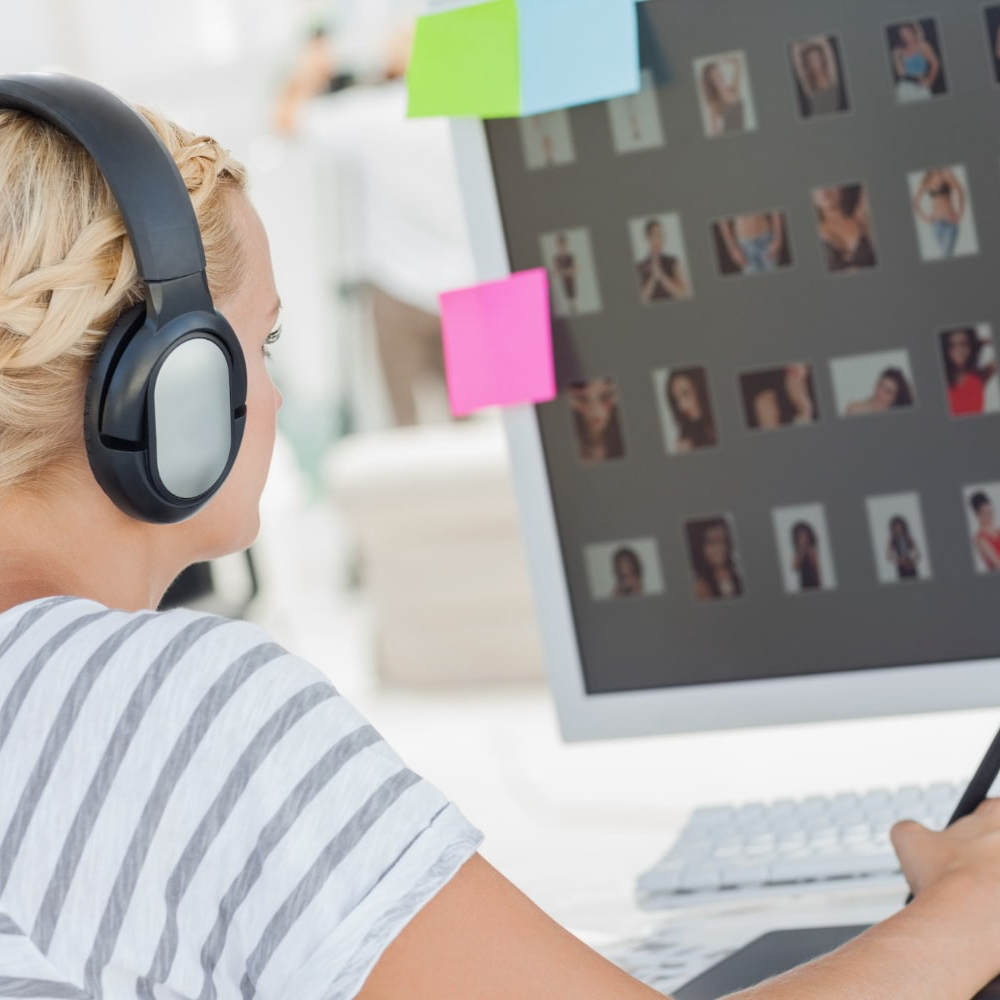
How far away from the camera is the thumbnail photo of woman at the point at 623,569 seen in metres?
0.92

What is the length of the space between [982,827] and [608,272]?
41 centimetres

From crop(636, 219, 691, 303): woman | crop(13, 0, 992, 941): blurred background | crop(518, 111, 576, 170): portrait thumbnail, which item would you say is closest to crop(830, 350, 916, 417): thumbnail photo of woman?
crop(636, 219, 691, 303): woman

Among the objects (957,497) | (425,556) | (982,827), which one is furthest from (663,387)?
(425,556)

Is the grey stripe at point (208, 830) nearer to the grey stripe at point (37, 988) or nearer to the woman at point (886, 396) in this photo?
the grey stripe at point (37, 988)

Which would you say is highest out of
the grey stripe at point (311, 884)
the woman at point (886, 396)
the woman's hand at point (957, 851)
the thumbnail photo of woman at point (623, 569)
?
the woman at point (886, 396)

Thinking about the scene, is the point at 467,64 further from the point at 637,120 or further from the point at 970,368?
the point at 970,368

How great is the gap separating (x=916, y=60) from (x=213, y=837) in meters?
0.60

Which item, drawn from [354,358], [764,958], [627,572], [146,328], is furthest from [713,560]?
[354,358]

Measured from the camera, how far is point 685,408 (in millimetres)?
891

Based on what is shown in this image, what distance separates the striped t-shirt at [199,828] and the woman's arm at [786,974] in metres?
0.01

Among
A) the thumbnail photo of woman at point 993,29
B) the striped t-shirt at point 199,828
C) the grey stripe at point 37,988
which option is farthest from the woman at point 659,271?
the grey stripe at point 37,988

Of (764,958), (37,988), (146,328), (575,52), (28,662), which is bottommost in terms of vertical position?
(764,958)

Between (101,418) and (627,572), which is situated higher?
(101,418)

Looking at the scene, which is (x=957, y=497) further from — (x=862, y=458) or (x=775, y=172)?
(x=775, y=172)
